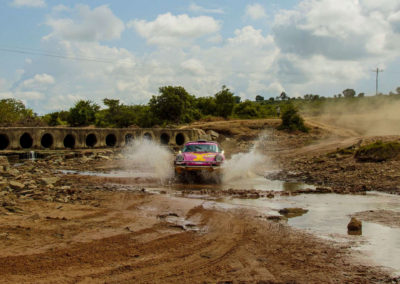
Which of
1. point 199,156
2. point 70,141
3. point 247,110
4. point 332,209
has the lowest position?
→ point 332,209

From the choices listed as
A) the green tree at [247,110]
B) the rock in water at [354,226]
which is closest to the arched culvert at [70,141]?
the green tree at [247,110]

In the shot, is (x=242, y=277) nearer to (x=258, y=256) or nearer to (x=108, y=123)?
(x=258, y=256)

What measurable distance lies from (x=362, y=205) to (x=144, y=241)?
7.16 m

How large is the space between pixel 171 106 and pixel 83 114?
1946cm

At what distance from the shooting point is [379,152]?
63.0 ft

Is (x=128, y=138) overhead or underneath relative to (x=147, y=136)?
A: underneath

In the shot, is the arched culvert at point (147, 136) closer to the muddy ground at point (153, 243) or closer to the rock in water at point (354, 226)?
the muddy ground at point (153, 243)

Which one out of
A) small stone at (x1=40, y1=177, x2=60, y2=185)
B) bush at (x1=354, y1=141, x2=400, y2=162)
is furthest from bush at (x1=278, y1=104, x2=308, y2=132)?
small stone at (x1=40, y1=177, x2=60, y2=185)

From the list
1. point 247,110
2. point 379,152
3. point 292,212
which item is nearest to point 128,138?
point 247,110

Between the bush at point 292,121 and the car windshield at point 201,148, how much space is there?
27905 mm

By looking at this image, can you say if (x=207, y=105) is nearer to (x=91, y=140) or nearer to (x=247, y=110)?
(x=247, y=110)

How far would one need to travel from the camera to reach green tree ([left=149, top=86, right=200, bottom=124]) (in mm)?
58844

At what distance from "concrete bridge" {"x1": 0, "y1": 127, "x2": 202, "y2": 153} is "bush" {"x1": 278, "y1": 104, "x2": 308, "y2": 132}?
32.4ft

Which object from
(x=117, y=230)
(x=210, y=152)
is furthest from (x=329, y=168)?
(x=117, y=230)
